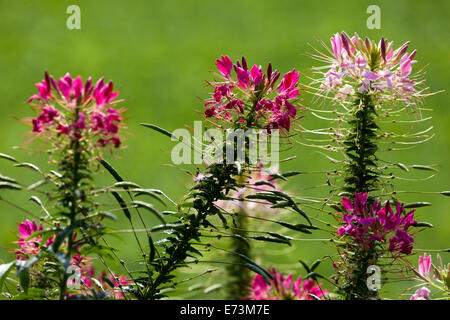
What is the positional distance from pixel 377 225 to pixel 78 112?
65cm

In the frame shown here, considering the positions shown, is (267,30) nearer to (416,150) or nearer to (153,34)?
(153,34)

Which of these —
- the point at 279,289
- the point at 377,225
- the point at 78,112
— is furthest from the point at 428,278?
the point at 78,112

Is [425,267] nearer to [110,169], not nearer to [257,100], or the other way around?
[257,100]

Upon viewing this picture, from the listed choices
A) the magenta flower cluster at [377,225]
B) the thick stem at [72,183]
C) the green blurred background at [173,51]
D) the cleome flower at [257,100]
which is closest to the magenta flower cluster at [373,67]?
the cleome flower at [257,100]

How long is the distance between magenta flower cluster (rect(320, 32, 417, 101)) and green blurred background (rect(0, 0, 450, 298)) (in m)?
3.03

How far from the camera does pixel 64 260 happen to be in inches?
35.9

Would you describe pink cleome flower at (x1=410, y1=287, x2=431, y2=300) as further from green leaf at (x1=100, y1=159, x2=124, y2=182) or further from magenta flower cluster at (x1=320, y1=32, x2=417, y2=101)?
green leaf at (x1=100, y1=159, x2=124, y2=182)

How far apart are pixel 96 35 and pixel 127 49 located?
48cm

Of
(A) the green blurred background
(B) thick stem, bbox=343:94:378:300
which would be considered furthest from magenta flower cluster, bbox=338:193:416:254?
(A) the green blurred background

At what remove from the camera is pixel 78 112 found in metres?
0.99

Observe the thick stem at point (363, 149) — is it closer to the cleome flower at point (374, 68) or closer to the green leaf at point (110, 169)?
the cleome flower at point (374, 68)

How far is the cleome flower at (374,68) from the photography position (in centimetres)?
132

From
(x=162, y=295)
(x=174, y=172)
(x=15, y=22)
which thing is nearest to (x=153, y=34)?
(x=15, y=22)

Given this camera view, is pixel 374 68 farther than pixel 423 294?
Yes
